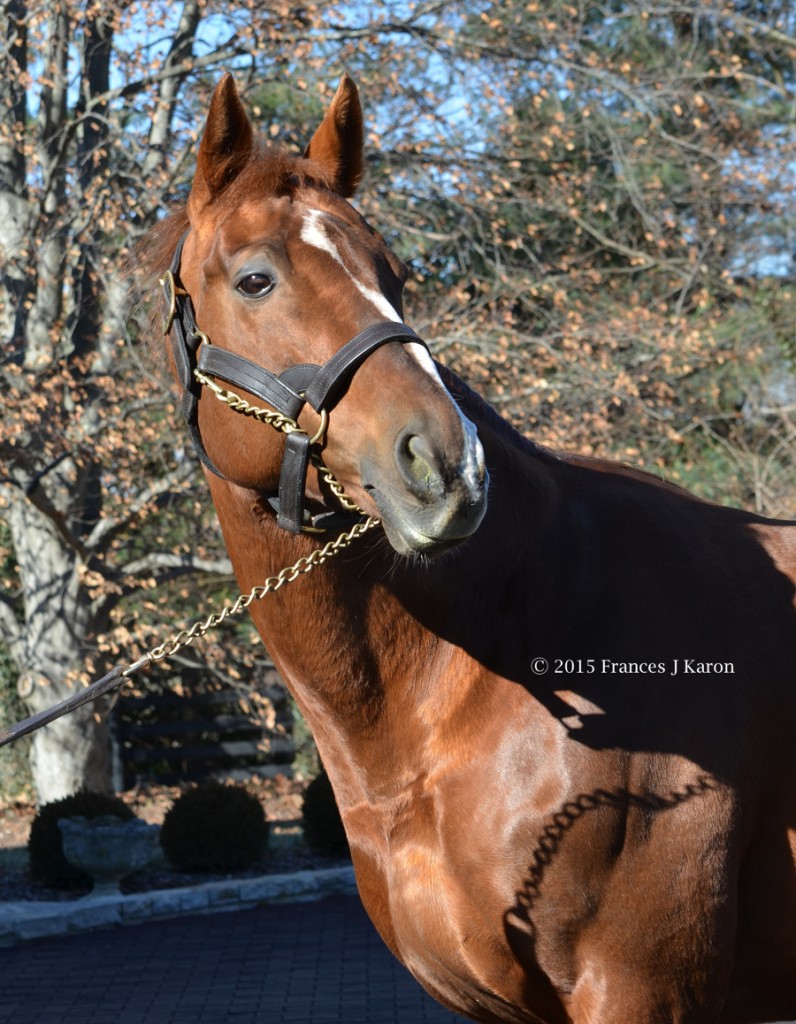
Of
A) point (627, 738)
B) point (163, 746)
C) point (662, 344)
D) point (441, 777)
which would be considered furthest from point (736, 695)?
point (163, 746)

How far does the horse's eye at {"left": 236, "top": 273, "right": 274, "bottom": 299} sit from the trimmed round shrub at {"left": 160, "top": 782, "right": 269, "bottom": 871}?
287 inches

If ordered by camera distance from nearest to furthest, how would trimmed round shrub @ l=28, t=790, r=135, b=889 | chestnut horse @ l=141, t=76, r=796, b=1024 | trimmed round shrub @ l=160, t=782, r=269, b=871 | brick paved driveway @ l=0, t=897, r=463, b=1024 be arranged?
1. chestnut horse @ l=141, t=76, r=796, b=1024
2. brick paved driveway @ l=0, t=897, r=463, b=1024
3. trimmed round shrub @ l=28, t=790, r=135, b=889
4. trimmed round shrub @ l=160, t=782, r=269, b=871

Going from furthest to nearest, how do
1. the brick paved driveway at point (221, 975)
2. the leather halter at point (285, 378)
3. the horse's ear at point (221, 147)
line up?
the brick paved driveway at point (221, 975)
the horse's ear at point (221, 147)
the leather halter at point (285, 378)

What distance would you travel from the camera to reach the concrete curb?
25.2 feet

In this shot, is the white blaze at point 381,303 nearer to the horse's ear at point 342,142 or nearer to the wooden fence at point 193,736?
the horse's ear at point 342,142

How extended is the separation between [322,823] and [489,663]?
24.2ft

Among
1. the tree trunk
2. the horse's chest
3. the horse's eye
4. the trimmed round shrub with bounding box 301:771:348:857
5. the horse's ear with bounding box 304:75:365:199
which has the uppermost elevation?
the horse's ear with bounding box 304:75:365:199

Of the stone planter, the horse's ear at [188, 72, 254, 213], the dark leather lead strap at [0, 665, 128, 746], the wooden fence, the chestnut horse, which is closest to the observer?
the chestnut horse

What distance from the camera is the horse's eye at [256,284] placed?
2.29 m

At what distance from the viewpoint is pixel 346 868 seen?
8.99 metres

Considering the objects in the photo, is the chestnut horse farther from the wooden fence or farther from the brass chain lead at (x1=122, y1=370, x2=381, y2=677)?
the wooden fence

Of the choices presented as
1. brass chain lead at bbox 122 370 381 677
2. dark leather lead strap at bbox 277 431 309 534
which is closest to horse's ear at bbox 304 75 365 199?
brass chain lead at bbox 122 370 381 677

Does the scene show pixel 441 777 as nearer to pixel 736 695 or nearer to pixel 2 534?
pixel 736 695

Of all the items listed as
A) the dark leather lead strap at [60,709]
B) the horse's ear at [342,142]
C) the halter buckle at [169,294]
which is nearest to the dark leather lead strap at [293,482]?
the halter buckle at [169,294]
